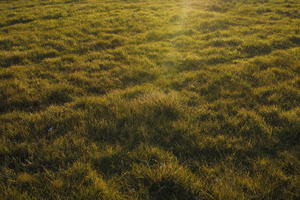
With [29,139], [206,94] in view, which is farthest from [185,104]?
[29,139]

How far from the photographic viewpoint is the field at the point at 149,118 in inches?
119

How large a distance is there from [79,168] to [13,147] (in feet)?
4.98

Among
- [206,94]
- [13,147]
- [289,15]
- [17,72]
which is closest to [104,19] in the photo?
[17,72]

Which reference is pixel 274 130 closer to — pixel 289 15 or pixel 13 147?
pixel 13 147

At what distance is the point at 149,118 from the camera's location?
4469 mm

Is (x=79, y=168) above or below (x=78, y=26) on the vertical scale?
below

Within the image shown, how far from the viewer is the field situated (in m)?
3.02

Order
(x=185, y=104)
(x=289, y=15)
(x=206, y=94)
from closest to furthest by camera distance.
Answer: (x=185, y=104), (x=206, y=94), (x=289, y=15)

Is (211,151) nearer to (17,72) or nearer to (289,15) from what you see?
(17,72)

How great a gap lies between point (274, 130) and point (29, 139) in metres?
4.87

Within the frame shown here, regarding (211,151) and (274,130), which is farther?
(274,130)

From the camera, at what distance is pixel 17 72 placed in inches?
261

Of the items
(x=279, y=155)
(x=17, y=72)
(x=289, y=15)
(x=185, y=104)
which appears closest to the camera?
(x=279, y=155)

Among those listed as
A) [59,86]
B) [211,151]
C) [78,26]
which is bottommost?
[211,151]
